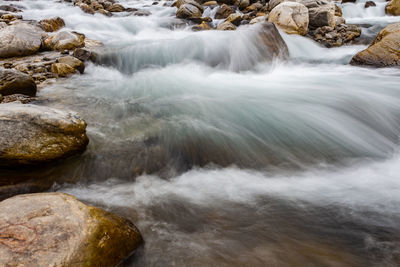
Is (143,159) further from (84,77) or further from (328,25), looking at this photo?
(328,25)

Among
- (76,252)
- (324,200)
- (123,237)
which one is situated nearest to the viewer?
(76,252)

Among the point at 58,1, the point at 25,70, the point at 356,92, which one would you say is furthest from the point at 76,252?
the point at 58,1

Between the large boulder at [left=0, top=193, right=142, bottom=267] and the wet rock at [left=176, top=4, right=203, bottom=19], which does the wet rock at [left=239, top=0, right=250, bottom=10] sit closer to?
the wet rock at [left=176, top=4, right=203, bottom=19]

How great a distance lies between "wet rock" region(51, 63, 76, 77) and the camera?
707 cm

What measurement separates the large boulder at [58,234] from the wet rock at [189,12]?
14.7 meters

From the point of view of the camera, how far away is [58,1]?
19812mm

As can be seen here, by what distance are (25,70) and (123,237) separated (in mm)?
7225

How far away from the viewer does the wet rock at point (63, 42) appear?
9109mm

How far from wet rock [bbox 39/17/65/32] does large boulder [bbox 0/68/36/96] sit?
25.6 ft

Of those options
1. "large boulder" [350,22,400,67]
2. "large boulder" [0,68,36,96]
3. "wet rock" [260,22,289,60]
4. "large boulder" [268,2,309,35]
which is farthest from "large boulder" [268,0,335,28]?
"large boulder" [0,68,36,96]

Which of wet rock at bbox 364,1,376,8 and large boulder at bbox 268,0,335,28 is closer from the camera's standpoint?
large boulder at bbox 268,0,335,28

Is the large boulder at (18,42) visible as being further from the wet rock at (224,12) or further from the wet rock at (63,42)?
the wet rock at (224,12)

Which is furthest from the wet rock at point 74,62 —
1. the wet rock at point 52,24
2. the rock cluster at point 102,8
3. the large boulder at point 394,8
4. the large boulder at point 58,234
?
the large boulder at point 394,8

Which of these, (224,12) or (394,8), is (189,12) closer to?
(224,12)
